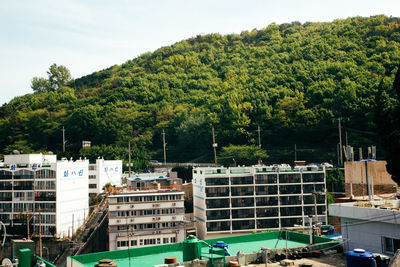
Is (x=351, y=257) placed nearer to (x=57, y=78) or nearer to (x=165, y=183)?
(x=165, y=183)

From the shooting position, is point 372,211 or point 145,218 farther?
point 145,218

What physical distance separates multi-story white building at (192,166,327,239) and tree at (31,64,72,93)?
88.2 meters

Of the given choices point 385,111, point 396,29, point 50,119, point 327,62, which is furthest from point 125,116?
point 385,111

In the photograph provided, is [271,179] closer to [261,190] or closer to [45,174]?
[261,190]

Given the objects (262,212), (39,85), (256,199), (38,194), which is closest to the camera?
(38,194)

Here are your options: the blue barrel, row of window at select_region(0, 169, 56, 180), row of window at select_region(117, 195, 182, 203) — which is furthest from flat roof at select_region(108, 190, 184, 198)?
the blue barrel

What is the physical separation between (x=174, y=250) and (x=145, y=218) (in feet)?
79.7

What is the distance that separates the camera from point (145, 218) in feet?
126

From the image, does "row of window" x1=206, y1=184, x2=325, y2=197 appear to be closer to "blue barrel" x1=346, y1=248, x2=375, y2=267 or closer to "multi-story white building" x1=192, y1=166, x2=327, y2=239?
"multi-story white building" x1=192, y1=166, x2=327, y2=239

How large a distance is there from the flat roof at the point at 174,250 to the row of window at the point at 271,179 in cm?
2481

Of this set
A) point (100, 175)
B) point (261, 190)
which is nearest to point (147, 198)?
point (261, 190)

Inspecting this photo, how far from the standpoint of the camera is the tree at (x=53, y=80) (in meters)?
114

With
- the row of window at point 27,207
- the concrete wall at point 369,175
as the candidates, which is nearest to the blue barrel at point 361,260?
the concrete wall at point 369,175

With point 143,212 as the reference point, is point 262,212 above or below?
below
